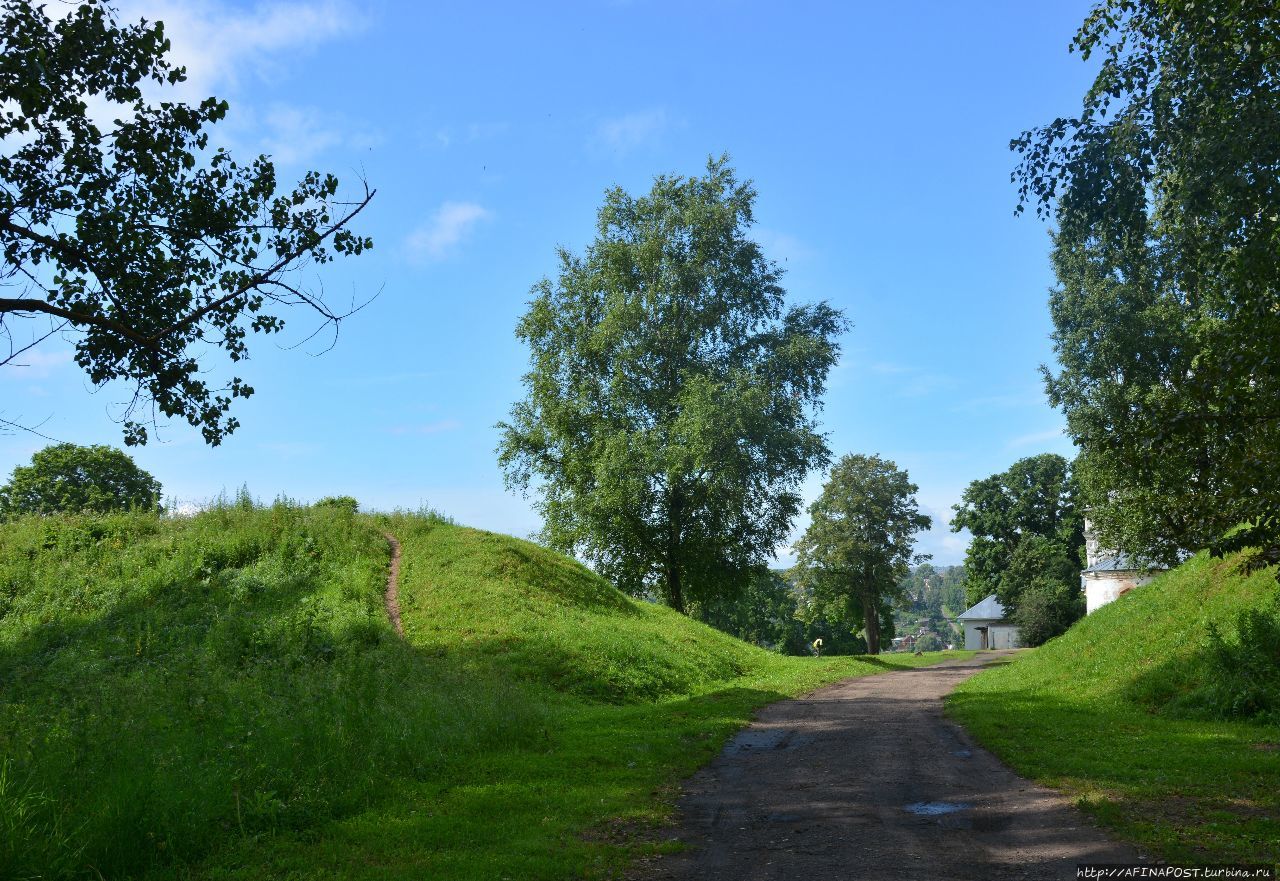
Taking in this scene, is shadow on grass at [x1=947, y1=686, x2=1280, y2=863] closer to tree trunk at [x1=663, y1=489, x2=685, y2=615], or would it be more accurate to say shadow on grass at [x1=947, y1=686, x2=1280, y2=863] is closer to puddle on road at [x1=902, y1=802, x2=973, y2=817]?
puddle on road at [x1=902, y1=802, x2=973, y2=817]

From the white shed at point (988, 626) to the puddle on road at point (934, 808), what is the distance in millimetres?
72927

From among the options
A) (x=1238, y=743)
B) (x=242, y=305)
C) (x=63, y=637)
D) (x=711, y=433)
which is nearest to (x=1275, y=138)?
(x=1238, y=743)

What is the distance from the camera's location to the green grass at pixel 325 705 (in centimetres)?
786

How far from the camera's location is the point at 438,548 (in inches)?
1220

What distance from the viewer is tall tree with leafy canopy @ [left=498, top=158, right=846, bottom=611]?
37531 millimetres

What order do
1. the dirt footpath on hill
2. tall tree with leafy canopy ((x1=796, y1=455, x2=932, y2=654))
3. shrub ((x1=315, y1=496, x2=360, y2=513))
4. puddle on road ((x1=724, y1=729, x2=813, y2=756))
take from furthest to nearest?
tall tree with leafy canopy ((x1=796, y1=455, x2=932, y2=654))
shrub ((x1=315, y1=496, x2=360, y2=513))
puddle on road ((x1=724, y1=729, x2=813, y2=756))
the dirt footpath on hill

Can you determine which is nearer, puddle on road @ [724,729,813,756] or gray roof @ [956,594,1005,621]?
puddle on road @ [724,729,813,756]

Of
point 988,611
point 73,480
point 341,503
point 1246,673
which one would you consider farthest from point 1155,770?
point 988,611

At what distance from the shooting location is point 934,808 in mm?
9461

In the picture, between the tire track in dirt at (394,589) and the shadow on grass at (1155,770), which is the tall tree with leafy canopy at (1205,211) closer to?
the shadow on grass at (1155,770)

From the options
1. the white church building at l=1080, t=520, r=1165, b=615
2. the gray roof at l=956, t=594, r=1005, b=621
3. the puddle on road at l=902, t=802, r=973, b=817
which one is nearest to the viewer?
the puddle on road at l=902, t=802, r=973, b=817

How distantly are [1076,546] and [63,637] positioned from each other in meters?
75.8

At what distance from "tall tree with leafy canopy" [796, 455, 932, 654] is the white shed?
51.2 feet

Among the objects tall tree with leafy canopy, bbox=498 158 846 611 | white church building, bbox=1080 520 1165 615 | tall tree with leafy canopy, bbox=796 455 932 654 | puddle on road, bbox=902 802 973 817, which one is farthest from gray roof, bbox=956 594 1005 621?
puddle on road, bbox=902 802 973 817
